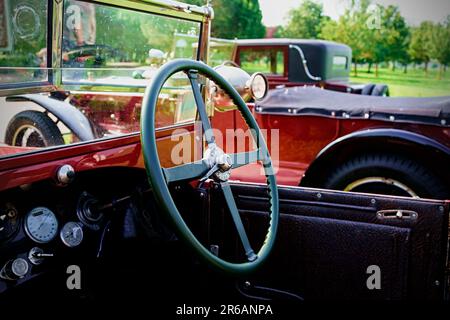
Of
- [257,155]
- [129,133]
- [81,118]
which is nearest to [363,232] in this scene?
[257,155]

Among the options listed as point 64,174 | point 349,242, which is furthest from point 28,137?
point 349,242

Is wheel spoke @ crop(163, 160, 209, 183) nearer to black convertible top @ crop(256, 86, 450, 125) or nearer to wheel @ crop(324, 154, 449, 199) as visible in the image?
wheel @ crop(324, 154, 449, 199)

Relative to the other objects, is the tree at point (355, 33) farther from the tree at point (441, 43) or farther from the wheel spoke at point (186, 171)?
the wheel spoke at point (186, 171)

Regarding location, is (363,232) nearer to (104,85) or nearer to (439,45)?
(104,85)

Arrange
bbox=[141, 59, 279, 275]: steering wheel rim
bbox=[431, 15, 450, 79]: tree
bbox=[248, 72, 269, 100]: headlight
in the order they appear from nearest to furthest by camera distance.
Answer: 1. bbox=[141, 59, 279, 275]: steering wheel rim
2. bbox=[248, 72, 269, 100]: headlight
3. bbox=[431, 15, 450, 79]: tree

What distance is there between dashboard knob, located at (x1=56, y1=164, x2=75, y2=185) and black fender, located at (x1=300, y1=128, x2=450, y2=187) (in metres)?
1.95

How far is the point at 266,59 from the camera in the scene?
654cm

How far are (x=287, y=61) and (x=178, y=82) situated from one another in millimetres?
4617

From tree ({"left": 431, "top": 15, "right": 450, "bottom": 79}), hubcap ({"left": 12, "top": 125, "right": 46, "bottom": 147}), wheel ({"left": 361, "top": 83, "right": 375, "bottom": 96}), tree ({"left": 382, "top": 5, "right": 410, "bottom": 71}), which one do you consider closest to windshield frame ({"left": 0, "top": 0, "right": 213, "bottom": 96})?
hubcap ({"left": 12, "top": 125, "right": 46, "bottom": 147})

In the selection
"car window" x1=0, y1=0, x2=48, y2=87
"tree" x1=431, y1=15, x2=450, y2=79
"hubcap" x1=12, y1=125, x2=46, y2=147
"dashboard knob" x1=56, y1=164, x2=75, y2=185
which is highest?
"tree" x1=431, y1=15, x2=450, y2=79

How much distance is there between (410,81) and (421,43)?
11.1 ft

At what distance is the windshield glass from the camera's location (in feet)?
4.57

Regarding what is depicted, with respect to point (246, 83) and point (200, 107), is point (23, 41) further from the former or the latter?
point (246, 83)

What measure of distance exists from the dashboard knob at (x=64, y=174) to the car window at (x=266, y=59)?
5211 mm
